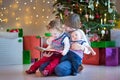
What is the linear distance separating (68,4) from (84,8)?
262mm

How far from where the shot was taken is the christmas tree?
3869 millimetres

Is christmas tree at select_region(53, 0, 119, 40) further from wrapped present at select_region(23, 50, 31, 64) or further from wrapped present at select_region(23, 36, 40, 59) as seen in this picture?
wrapped present at select_region(23, 50, 31, 64)

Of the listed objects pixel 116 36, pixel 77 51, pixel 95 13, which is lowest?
pixel 77 51

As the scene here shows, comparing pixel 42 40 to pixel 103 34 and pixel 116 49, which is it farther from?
pixel 116 49

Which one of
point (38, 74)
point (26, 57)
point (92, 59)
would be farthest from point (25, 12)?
point (38, 74)

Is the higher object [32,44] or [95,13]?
[95,13]

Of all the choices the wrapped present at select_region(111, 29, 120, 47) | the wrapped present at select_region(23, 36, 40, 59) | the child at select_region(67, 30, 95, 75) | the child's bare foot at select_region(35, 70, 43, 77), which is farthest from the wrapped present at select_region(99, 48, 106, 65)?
the child's bare foot at select_region(35, 70, 43, 77)

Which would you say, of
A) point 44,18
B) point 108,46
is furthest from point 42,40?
point 108,46

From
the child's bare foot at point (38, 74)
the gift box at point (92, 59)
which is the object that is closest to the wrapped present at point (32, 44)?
the gift box at point (92, 59)

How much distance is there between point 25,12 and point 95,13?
1342 millimetres

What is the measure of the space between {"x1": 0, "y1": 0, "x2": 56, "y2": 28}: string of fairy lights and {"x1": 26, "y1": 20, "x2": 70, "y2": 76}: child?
6.05 feet

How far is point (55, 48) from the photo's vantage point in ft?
9.01

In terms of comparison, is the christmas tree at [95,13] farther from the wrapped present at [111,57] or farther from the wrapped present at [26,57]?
the wrapped present at [26,57]

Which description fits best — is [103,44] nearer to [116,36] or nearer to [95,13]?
[116,36]
